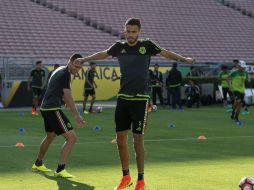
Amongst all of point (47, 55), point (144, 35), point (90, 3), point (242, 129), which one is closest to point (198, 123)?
point (242, 129)

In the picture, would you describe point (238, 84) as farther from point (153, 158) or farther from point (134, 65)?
point (134, 65)

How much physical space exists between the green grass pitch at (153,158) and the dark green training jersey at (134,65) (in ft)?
4.40

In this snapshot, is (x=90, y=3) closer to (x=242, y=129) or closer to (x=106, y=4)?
(x=106, y=4)

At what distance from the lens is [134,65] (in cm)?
912

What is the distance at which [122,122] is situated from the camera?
9250mm

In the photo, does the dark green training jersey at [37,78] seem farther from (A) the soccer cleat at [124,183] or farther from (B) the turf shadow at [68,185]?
(A) the soccer cleat at [124,183]

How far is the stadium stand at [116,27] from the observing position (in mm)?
36312

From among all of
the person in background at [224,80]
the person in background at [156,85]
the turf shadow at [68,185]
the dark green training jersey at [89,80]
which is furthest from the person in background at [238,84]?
the turf shadow at [68,185]

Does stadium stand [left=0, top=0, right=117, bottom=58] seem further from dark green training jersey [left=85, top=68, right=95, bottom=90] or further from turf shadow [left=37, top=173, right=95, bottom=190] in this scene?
turf shadow [left=37, top=173, right=95, bottom=190]

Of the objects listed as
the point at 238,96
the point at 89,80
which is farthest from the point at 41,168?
the point at 89,80

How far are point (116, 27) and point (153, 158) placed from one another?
2874cm

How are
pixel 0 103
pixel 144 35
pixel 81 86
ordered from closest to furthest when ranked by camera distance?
pixel 0 103, pixel 81 86, pixel 144 35

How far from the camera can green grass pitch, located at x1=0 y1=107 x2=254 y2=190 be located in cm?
968

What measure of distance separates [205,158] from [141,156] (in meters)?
3.77
